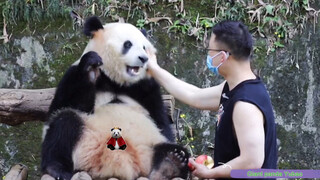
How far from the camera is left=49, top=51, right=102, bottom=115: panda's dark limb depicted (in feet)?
12.0

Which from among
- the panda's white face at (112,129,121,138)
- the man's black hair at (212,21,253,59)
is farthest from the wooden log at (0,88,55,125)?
the man's black hair at (212,21,253,59)

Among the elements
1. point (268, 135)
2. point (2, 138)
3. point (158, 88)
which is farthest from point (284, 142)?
point (2, 138)

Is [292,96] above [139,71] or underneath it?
underneath

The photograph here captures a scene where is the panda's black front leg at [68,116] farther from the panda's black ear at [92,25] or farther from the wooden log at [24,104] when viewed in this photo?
the wooden log at [24,104]

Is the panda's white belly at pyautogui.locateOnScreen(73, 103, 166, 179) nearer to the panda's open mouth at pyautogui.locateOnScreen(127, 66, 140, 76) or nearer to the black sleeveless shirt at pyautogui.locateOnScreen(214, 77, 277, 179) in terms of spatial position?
the panda's open mouth at pyautogui.locateOnScreen(127, 66, 140, 76)

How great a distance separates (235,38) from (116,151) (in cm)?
123

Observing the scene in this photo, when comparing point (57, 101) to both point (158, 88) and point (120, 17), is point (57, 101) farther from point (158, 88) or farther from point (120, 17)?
point (120, 17)

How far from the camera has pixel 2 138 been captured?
5.81 meters

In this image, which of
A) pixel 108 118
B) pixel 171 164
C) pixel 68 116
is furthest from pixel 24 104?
pixel 171 164

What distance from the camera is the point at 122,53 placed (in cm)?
388

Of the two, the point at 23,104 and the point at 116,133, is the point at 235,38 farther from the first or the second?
the point at 23,104

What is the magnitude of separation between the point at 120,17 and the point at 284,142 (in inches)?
91.7

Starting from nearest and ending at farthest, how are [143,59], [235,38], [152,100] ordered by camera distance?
[235,38] < [143,59] < [152,100]

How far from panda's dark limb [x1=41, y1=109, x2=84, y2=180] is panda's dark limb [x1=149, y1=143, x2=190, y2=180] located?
1.99 feet
